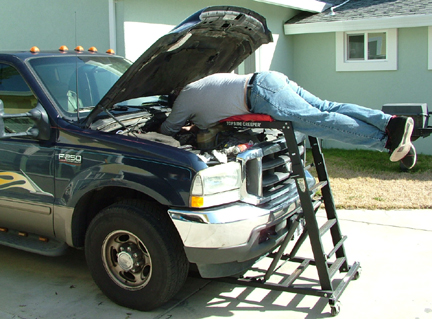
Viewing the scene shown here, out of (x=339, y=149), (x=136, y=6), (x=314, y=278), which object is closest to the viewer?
(x=314, y=278)

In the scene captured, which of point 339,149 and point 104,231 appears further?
point 339,149

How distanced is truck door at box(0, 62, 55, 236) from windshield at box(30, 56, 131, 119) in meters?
0.21

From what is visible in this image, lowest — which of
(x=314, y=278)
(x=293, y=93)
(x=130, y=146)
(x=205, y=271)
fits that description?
(x=314, y=278)

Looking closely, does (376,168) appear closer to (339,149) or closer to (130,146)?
(339,149)

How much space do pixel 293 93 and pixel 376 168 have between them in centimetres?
498

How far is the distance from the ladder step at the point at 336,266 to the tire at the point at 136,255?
1210mm

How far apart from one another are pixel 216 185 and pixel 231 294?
121 cm

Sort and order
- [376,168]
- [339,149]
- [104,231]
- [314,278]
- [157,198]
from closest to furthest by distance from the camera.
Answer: [157,198]
[104,231]
[314,278]
[376,168]
[339,149]

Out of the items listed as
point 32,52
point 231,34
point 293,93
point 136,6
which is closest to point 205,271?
point 293,93

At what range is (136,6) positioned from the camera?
7.60 metres

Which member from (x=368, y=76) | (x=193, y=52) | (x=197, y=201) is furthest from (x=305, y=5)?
(x=197, y=201)

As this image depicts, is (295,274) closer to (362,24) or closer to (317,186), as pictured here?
(317,186)

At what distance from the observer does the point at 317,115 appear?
12.9 ft

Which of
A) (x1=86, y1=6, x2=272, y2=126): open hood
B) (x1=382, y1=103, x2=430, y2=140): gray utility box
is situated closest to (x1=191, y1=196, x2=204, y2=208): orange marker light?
(x1=86, y1=6, x2=272, y2=126): open hood
